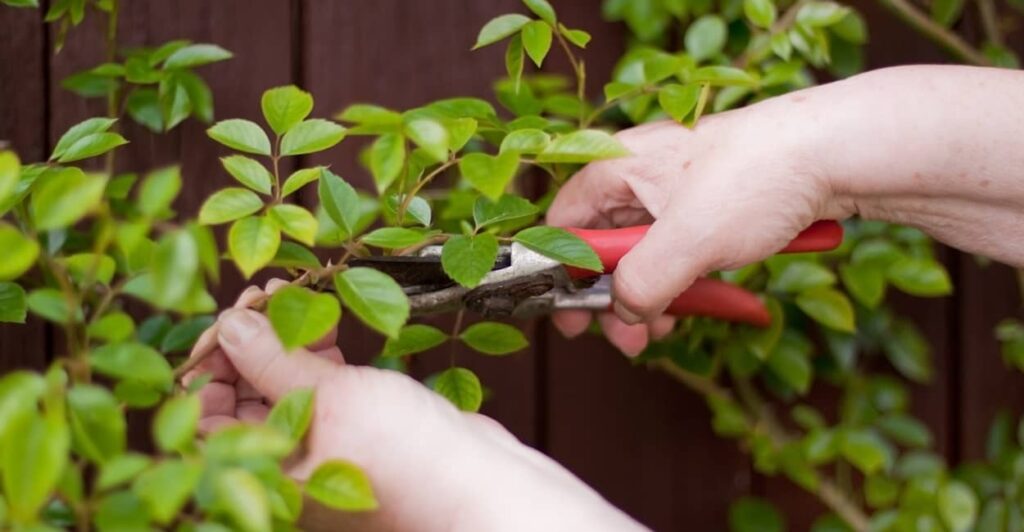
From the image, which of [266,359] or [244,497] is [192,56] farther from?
[244,497]

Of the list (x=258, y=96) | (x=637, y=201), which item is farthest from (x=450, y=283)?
(x=258, y=96)

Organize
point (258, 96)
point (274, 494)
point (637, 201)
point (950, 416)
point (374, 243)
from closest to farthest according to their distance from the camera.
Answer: point (274, 494) < point (374, 243) < point (637, 201) < point (258, 96) < point (950, 416)

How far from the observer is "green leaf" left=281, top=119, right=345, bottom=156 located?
0.69m

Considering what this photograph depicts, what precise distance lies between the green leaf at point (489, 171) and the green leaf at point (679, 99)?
23cm

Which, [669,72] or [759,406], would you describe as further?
[759,406]

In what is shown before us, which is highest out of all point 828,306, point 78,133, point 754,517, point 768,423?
point 78,133

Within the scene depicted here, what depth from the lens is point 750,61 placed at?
1147mm

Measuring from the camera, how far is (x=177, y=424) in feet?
1.59

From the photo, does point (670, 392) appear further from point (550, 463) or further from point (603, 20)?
point (550, 463)

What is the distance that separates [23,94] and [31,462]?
75cm

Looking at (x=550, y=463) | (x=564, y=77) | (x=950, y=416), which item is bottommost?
(x=950, y=416)

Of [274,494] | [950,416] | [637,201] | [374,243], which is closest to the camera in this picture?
[274,494]

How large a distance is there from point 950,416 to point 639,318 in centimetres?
72

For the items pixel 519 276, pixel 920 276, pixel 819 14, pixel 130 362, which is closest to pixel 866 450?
pixel 920 276
